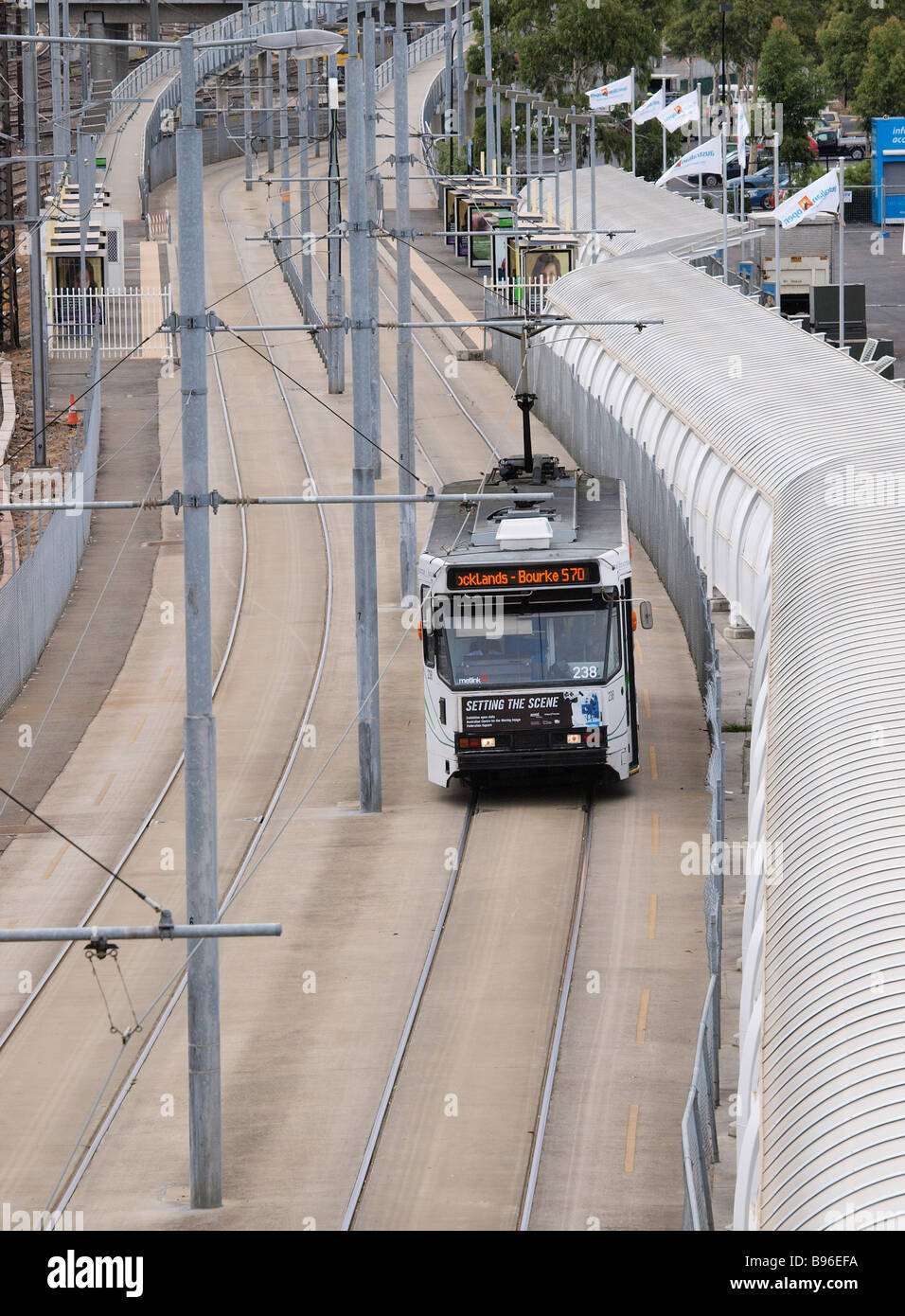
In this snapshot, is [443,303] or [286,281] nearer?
[443,303]

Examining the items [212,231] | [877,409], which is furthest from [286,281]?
[877,409]

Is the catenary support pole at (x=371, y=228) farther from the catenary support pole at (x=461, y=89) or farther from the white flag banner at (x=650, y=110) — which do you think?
the catenary support pole at (x=461, y=89)

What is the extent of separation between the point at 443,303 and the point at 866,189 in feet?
111

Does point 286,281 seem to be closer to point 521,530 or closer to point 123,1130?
point 521,530

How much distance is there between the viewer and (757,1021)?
467 inches

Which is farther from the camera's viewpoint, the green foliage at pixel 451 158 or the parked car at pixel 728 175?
the parked car at pixel 728 175

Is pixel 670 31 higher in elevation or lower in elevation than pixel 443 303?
higher

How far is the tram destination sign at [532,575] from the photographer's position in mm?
25641

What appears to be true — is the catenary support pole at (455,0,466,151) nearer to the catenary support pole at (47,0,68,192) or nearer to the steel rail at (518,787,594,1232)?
the catenary support pole at (47,0,68,192)

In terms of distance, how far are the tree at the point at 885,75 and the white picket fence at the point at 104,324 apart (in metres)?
50.8

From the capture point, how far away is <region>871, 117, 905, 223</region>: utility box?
90812mm

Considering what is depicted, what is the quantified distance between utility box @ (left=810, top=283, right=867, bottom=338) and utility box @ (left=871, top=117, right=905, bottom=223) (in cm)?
3491

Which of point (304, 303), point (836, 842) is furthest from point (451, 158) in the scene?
point (836, 842)

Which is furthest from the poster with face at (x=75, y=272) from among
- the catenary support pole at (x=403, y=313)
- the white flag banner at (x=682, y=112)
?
the catenary support pole at (x=403, y=313)
